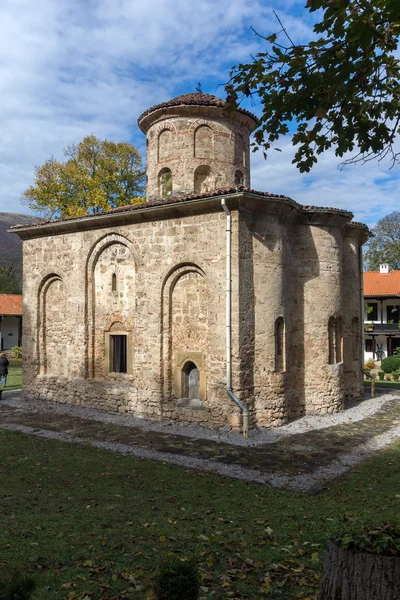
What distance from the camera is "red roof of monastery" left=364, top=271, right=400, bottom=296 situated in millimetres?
33688

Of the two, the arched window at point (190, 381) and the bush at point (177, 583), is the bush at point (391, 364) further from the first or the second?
the bush at point (177, 583)

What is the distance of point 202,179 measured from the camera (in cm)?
1576

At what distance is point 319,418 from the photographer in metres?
13.6

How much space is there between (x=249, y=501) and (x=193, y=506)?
0.91m

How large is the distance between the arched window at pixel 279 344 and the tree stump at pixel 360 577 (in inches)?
382

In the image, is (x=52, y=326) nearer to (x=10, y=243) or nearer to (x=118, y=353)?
Answer: (x=118, y=353)

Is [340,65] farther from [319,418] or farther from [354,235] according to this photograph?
[354,235]

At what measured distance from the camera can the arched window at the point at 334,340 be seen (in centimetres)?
1464

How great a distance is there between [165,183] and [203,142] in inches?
75.3

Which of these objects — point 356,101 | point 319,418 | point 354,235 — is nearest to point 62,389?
point 319,418

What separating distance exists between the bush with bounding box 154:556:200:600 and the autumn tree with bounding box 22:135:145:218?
24437 mm

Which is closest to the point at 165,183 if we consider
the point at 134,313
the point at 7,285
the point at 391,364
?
the point at 134,313

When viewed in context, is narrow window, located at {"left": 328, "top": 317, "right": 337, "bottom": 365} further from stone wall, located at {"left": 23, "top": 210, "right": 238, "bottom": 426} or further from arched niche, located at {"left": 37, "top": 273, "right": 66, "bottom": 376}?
arched niche, located at {"left": 37, "top": 273, "right": 66, "bottom": 376}

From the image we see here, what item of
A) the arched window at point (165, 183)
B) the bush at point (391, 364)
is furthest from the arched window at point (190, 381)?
the bush at point (391, 364)
